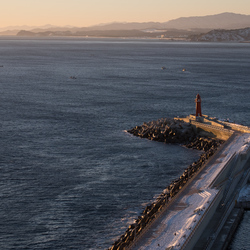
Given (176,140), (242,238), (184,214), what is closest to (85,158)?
(176,140)

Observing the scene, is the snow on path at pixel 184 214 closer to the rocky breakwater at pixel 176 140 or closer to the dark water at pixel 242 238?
the rocky breakwater at pixel 176 140

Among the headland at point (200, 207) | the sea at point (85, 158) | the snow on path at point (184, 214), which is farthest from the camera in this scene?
the sea at point (85, 158)

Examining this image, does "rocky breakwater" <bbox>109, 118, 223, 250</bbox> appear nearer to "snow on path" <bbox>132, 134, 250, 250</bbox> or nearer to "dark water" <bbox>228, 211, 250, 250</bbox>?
"snow on path" <bbox>132, 134, 250, 250</bbox>

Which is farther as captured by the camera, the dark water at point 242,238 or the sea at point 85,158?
the sea at point 85,158

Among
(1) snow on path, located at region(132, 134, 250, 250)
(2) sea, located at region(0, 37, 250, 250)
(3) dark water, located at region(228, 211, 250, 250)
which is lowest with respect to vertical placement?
(3) dark water, located at region(228, 211, 250, 250)

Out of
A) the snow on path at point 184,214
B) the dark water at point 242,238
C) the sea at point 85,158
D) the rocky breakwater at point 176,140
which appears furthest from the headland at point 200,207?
the sea at point 85,158

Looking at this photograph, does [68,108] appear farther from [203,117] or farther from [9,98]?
[203,117]

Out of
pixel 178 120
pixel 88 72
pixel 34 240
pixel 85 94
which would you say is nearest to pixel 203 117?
pixel 178 120

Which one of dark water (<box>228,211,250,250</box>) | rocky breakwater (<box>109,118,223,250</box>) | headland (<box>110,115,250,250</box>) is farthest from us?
rocky breakwater (<box>109,118,223,250</box>)

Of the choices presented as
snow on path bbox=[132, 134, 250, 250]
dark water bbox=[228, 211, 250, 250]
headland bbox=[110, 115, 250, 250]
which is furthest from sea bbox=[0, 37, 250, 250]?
snow on path bbox=[132, 134, 250, 250]

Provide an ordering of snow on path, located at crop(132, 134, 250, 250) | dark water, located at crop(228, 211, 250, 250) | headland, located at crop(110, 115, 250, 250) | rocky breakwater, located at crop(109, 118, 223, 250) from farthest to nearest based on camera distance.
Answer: rocky breakwater, located at crop(109, 118, 223, 250) → dark water, located at crop(228, 211, 250, 250) → headland, located at crop(110, 115, 250, 250) → snow on path, located at crop(132, 134, 250, 250)

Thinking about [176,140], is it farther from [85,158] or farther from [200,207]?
[200,207]
